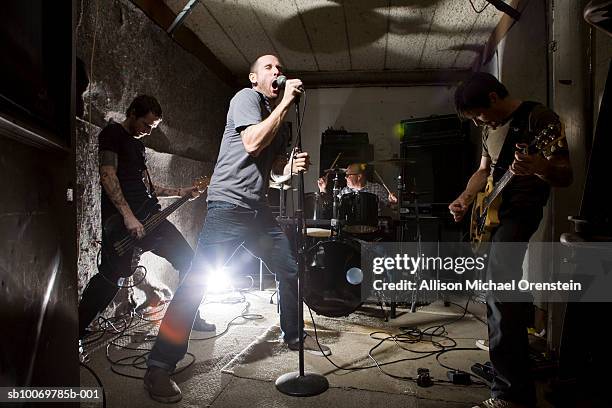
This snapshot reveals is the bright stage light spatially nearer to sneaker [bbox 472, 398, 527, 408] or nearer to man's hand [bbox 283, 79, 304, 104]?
man's hand [bbox 283, 79, 304, 104]

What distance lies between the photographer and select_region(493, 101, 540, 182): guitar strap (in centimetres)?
213

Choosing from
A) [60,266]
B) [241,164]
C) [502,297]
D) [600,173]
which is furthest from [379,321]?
[60,266]

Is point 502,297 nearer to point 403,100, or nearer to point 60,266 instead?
point 60,266

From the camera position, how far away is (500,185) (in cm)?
228

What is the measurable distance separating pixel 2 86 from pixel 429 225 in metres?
5.45

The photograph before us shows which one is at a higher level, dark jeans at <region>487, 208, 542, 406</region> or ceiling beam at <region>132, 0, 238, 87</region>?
ceiling beam at <region>132, 0, 238, 87</region>

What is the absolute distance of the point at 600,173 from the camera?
4.98 ft

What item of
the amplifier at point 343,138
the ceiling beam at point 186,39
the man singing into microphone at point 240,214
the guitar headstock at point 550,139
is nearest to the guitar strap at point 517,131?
the guitar headstock at point 550,139

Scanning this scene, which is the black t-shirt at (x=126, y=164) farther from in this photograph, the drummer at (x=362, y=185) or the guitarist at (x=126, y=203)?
the drummer at (x=362, y=185)

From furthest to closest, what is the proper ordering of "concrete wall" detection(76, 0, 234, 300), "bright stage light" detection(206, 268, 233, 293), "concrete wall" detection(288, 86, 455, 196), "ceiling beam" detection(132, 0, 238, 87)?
"concrete wall" detection(288, 86, 455, 196) < "bright stage light" detection(206, 268, 233, 293) < "ceiling beam" detection(132, 0, 238, 87) < "concrete wall" detection(76, 0, 234, 300)

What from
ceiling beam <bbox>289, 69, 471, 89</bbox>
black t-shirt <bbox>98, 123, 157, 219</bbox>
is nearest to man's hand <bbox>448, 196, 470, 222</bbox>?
black t-shirt <bbox>98, 123, 157, 219</bbox>

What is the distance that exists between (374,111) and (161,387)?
5.95m

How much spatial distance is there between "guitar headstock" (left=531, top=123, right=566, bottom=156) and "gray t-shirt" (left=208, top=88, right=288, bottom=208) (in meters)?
1.46

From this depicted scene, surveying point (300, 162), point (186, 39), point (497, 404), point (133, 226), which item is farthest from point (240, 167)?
point (186, 39)
